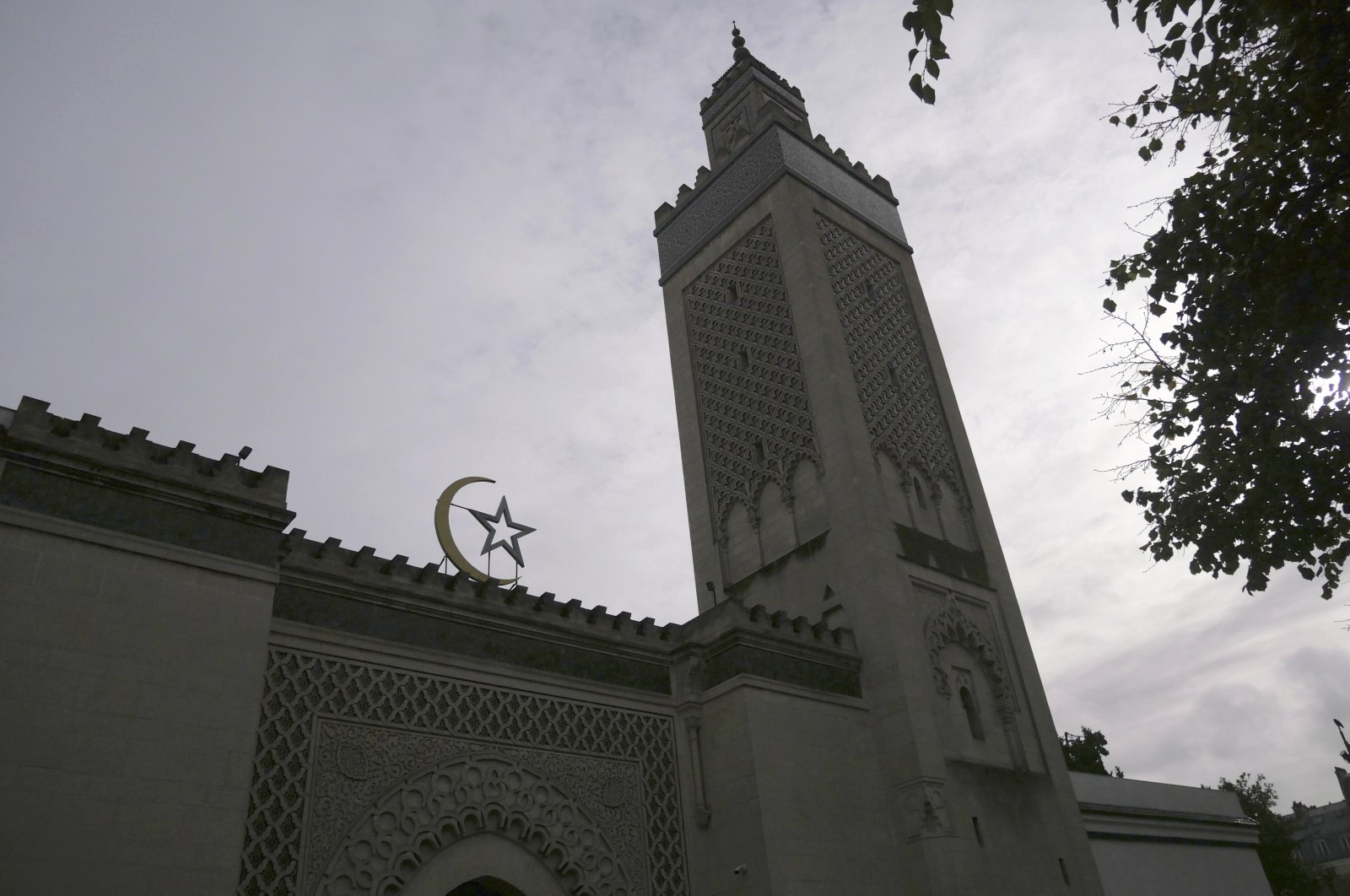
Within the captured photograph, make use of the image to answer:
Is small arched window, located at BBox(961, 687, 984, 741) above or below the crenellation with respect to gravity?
below

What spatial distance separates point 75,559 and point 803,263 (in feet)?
36.3

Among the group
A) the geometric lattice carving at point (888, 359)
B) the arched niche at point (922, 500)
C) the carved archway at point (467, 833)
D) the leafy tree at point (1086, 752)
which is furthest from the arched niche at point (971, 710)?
the leafy tree at point (1086, 752)

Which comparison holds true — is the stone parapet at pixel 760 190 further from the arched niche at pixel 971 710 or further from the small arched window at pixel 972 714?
the small arched window at pixel 972 714

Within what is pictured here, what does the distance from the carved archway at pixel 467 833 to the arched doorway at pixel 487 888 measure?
0.57 ft

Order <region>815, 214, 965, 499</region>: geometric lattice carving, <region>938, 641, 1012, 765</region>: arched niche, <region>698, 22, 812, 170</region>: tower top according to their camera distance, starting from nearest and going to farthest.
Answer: <region>938, 641, 1012, 765</region>: arched niche < <region>815, 214, 965, 499</region>: geometric lattice carving < <region>698, 22, 812, 170</region>: tower top

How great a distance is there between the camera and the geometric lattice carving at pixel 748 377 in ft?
47.7

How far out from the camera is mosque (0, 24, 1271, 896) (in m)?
6.88

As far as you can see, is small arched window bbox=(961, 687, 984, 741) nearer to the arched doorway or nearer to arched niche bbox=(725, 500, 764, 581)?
arched niche bbox=(725, 500, 764, 581)

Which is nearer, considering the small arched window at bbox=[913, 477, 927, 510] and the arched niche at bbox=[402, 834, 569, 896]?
the arched niche at bbox=[402, 834, 569, 896]

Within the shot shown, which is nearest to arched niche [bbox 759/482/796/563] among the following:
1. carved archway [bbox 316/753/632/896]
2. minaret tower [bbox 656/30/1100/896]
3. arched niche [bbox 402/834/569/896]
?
minaret tower [bbox 656/30/1100/896]

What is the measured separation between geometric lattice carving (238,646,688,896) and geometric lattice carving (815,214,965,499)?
238 inches

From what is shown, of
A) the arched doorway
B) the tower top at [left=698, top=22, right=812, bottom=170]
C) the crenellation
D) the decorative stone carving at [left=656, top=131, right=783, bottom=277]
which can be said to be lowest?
the arched doorway

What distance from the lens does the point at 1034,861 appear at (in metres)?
12.0

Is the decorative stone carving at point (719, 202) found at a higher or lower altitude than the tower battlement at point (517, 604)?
higher
